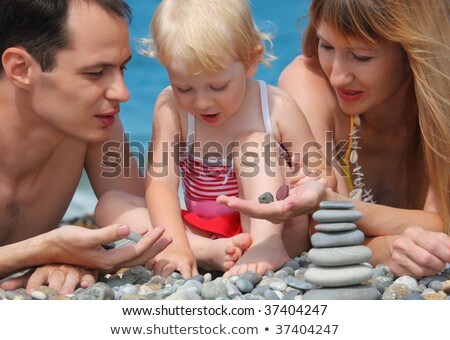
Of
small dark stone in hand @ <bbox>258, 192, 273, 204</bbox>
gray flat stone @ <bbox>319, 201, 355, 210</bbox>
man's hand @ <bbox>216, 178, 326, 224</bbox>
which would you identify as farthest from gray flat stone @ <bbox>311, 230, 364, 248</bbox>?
small dark stone in hand @ <bbox>258, 192, 273, 204</bbox>

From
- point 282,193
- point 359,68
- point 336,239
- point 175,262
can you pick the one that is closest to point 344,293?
point 336,239

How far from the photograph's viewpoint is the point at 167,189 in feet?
14.0

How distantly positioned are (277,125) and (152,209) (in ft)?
2.63

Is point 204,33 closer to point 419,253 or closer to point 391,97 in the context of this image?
point 391,97

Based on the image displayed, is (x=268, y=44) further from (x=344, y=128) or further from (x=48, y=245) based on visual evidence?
(x=48, y=245)

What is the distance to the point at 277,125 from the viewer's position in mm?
4355

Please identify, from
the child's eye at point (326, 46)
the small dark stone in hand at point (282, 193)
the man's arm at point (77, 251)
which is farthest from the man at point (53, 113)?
the child's eye at point (326, 46)

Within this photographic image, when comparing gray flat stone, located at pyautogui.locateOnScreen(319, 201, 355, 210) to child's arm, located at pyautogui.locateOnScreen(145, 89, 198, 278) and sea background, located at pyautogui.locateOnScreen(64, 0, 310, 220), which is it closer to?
child's arm, located at pyautogui.locateOnScreen(145, 89, 198, 278)

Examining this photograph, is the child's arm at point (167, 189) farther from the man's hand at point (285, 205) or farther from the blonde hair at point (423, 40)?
the blonde hair at point (423, 40)

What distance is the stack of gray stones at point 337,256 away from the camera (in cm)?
318

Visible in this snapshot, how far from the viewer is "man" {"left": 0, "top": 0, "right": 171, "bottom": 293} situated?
3.63 m

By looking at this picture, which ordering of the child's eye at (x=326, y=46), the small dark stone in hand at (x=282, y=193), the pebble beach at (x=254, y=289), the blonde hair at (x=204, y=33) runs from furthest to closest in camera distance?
the child's eye at (x=326, y=46) → the blonde hair at (x=204, y=33) → the small dark stone in hand at (x=282, y=193) → the pebble beach at (x=254, y=289)

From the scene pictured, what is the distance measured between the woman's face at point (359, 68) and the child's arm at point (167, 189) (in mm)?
872
